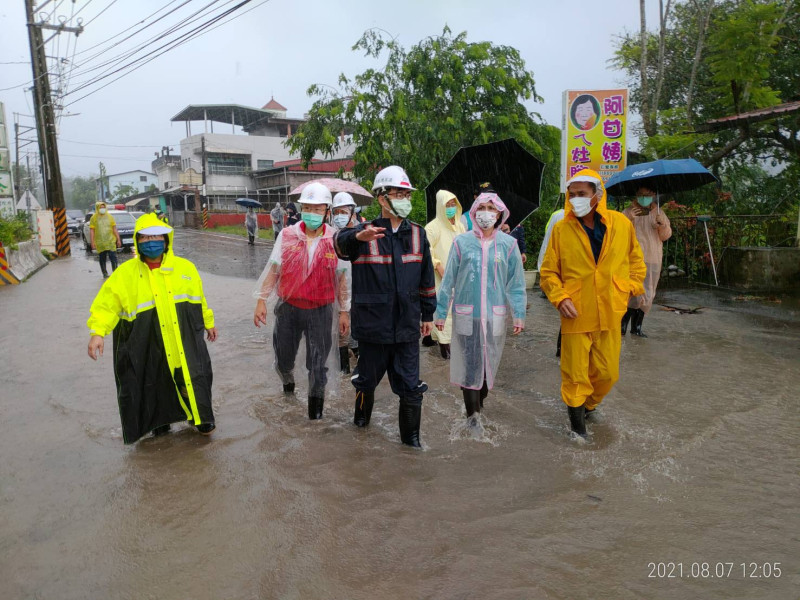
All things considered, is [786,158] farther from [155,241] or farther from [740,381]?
[155,241]

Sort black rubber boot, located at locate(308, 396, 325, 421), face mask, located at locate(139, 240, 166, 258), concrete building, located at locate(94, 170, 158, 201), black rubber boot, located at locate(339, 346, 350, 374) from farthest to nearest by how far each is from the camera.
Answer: concrete building, located at locate(94, 170, 158, 201)
black rubber boot, located at locate(339, 346, 350, 374)
black rubber boot, located at locate(308, 396, 325, 421)
face mask, located at locate(139, 240, 166, 258)

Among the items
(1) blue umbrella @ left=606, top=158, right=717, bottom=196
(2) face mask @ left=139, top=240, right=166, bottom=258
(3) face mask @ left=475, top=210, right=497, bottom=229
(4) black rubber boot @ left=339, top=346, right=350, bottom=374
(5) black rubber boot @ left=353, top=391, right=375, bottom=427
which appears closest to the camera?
(2) face mask @ left=139, top=240, right=166, bottom=258

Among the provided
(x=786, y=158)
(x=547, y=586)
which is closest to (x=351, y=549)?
(x=547, y=586)

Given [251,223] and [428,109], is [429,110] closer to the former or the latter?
[428,109]

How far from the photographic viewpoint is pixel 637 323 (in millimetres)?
7457

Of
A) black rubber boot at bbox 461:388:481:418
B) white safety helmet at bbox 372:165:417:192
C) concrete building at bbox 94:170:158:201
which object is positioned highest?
concrete building at bbox 94:170:158:201

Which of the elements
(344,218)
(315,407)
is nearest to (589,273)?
(315,407)

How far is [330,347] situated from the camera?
15.9ft

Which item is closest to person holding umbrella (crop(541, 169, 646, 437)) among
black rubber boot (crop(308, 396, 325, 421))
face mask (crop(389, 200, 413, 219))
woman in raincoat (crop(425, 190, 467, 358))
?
face mask (crop(389, 200, 413, 219))

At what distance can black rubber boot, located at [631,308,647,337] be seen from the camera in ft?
24.3

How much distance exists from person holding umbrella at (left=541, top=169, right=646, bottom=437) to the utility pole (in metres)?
20.7

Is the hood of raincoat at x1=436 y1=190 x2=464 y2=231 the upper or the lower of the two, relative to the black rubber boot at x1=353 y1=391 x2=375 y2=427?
upper

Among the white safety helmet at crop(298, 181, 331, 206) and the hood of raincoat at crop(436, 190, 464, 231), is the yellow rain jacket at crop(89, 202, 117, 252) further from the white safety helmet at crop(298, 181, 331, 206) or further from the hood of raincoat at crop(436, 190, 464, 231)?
the white safety helmet at crop(298, 181, 331, 206)

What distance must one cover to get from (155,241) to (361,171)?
10120mm
